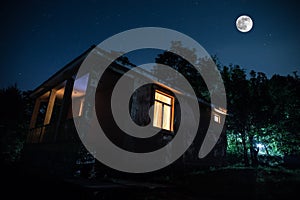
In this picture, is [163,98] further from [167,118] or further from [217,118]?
[217,118]

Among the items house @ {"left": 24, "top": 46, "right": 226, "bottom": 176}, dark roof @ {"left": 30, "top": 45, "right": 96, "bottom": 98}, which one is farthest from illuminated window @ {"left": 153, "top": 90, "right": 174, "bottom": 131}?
dark roof @ {"left": 30, "top": 45, "right": 96, "bottom": 98}

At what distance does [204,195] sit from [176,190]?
80cm

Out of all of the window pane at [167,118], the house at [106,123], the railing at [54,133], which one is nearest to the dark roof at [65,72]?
the house at [106,123]

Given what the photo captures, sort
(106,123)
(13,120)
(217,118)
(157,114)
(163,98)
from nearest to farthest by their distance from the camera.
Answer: (106,123)
(157,114)
(163,98)
(217,118)
(13,120)

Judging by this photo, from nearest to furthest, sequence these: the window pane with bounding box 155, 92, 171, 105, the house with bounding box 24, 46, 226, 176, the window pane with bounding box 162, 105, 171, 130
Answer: the house with bounding box 24, 46, 226, 176
the window pane with bounding box 155, 92, 171, 105
the window pane with bounding box 162, 105, 171, 130

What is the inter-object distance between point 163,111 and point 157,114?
0.49 m

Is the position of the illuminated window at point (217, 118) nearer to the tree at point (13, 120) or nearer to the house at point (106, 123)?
the house at point (106, 123)

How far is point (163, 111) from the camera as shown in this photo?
8422mm

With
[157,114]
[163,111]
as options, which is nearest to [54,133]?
[157,114]

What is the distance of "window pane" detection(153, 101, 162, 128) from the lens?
7.88 m

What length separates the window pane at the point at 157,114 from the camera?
7.88 meters

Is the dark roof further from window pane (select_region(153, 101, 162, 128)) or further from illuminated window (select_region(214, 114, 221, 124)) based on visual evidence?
illuminated window (select_region(214, 114, 221, 124))

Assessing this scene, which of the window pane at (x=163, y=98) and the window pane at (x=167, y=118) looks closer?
the window pane at (x=163, y=98)

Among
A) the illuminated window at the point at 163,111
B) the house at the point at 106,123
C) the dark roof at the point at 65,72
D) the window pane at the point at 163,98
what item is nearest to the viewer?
the house at the point at 106,123
